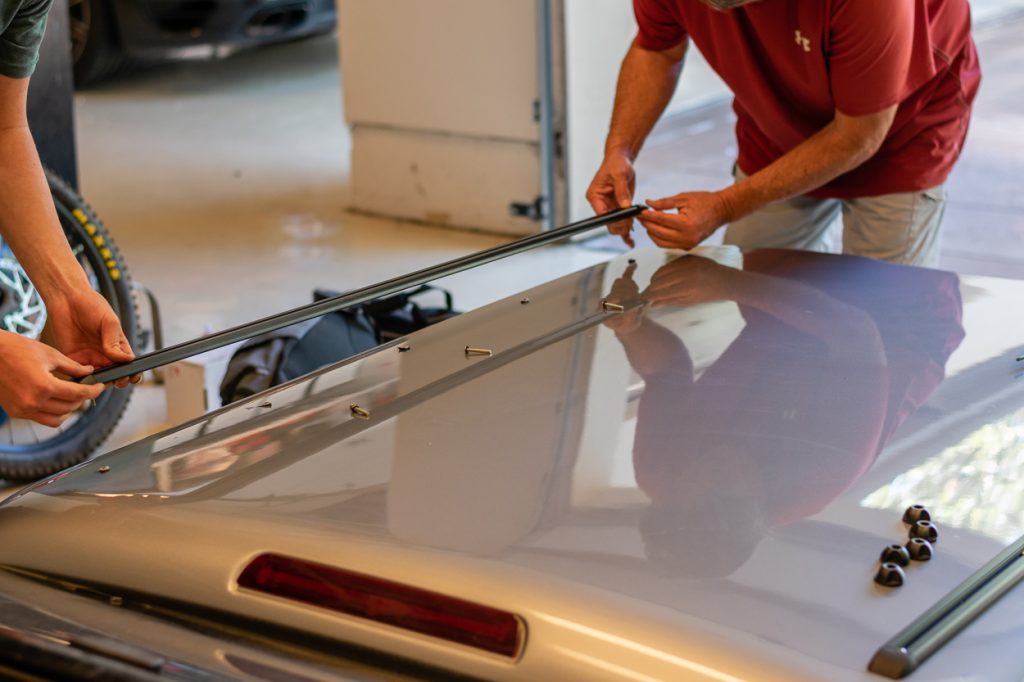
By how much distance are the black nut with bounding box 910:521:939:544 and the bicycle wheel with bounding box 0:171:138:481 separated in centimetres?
219

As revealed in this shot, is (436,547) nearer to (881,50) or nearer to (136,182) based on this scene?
(881,50)

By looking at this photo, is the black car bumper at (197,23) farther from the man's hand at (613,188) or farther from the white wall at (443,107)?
the man's hand at (613,188)

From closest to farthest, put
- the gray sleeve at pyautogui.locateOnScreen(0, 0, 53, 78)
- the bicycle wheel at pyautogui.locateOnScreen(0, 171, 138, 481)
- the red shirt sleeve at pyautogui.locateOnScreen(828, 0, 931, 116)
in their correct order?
the gray sleeve at pyautogui.locateOnScreen(0, 0, 53, 78) < the red shirt sleeve at pyautogui.locateOnScreen(828, 0, 931, 116) < the bicycle wheel at pyautogui.locateOnScreen(0, 171, 138, 481)

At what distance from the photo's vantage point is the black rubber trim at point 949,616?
93cm

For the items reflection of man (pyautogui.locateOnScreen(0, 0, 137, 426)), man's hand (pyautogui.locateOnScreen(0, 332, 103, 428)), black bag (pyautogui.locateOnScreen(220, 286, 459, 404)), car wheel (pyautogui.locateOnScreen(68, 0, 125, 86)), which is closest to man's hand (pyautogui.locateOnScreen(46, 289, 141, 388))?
reflection of man (pyautogui.locateOnScreen(0, 0, 137, 426))

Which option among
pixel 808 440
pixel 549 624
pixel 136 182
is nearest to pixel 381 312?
pixel 808 440

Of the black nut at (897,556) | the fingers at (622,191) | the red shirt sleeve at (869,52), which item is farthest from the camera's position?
the fingers at (622,191)

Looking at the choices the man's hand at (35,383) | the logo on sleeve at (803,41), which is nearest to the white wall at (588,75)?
the logo on sleeve at (803,41)

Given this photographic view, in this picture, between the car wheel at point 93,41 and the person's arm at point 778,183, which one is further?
the car wheel at point 93,41

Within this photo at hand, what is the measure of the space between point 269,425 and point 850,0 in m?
1.09

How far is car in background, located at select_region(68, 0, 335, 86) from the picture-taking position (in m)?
6.45

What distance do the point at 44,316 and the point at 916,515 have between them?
2.32 meters

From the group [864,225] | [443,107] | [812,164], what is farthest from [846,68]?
[443,107]

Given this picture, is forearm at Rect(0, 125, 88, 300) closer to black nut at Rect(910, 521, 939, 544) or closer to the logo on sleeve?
black nut at Rect(910, 521, 939, 544)
